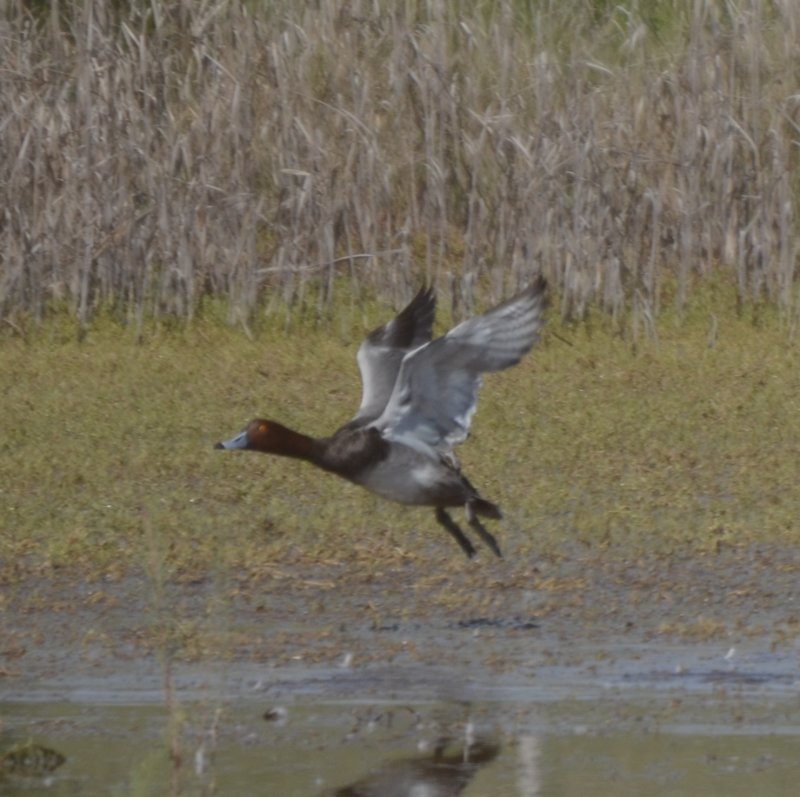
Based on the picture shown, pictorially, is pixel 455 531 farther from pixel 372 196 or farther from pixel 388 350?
pixel 372 196

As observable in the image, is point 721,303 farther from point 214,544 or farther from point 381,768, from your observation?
point 381,768

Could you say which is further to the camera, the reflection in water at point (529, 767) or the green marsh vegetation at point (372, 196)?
the green marsh vegetation at point (372, 196)

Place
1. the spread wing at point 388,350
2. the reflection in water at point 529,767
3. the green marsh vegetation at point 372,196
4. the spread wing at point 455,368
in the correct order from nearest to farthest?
the reflection in water at point 529,767 → the spread wing at point 455,368 → the spread wing at point 388,350 → the green marsh vegetation at point 372,196

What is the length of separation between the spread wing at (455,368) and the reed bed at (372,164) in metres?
4.43

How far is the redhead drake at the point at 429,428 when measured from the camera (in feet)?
23.4

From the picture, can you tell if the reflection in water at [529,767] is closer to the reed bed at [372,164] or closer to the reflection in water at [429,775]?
the reflection in water at [429,775]

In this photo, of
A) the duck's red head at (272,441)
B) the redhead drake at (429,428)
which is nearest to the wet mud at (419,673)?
the redhead drake at (429,428)

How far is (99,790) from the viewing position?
4711mm

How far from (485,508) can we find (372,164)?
5161 millimetres

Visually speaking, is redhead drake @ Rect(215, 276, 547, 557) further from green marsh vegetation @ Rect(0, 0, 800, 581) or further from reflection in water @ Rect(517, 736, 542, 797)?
green marsh vegetation @ Rect(0, 0, 800, 581)

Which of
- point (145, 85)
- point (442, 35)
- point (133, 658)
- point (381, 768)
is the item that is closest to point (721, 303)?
point (442, 35)

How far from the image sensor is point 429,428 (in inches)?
291

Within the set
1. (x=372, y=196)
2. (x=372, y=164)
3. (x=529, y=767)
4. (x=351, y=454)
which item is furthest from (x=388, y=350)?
(x=372, y=196)

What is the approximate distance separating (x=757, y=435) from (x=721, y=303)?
300 centimetres
